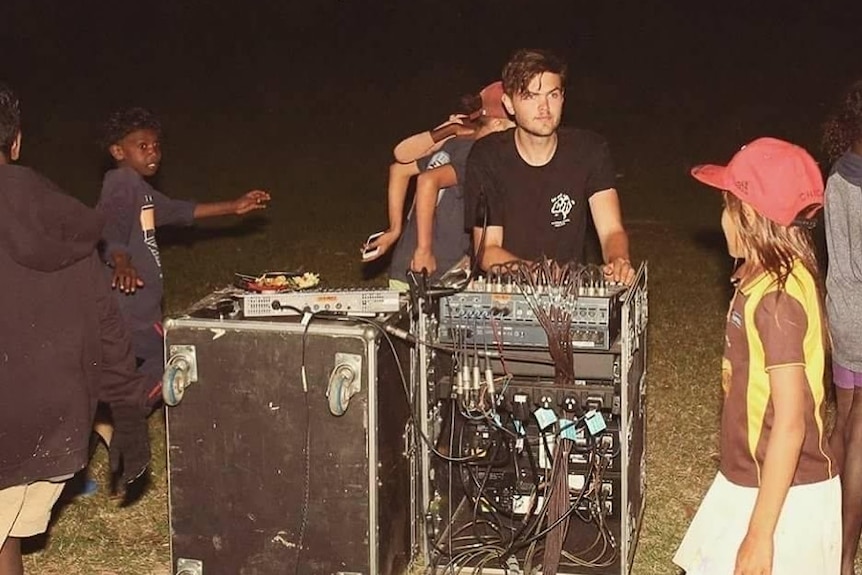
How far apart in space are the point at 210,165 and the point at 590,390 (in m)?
13.0

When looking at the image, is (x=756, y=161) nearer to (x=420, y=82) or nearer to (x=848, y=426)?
(x=848, y=426)

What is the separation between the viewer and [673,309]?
9.38m

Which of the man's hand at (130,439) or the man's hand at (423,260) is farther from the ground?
the man's hand at (423,260)

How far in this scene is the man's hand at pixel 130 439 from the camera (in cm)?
452

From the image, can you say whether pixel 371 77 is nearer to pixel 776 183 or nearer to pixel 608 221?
pixel 608 221

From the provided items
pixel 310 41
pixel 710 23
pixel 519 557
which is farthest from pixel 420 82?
pixel 519 557

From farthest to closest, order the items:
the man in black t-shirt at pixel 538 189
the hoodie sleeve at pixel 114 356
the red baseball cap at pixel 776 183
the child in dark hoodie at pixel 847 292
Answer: the man in black t-shirt at pixel 538 189, the child in dark hoodie at pixel 847 292, the hoodie sleeve at pixel 114 356, the red baseball cap at pixel 776 183

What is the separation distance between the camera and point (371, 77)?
25.6m

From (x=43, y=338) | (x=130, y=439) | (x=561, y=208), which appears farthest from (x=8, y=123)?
(x=561, y=208)

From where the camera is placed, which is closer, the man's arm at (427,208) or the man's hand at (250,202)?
the man's arm at (427,208)

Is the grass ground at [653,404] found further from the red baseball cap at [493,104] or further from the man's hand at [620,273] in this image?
the red baseball cap at [493,104]

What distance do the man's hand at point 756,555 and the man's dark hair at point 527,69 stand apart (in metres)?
2.14

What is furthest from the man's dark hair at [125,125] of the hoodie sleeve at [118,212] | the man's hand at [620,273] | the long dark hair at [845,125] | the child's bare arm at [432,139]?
the long dark hair at [845,125]

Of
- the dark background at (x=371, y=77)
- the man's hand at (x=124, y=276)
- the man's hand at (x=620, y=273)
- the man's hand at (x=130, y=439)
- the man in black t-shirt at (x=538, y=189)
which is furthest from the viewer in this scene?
the dark background at (x=371, y=77)
